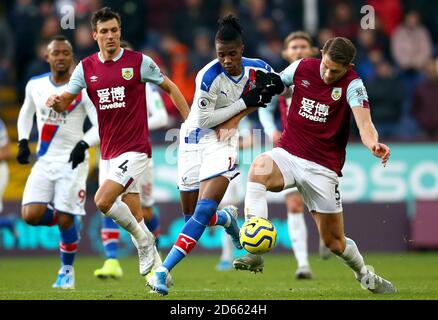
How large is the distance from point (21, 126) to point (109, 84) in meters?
2.17

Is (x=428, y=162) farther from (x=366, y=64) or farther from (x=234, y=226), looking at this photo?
(x=234, y=226)

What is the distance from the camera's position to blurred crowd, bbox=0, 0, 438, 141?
58.6 ft

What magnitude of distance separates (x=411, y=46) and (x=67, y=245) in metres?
9.73

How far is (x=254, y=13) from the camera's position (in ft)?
63.2

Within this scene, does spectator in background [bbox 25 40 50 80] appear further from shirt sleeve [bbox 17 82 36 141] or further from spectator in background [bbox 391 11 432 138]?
spectator in background [bbox 391 11 432 138]

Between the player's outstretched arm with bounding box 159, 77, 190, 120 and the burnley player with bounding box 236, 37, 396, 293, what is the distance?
0.99 metres

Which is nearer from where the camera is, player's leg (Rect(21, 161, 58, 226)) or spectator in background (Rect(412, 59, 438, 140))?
player's leg (Rect(21, 161, 58, 226))

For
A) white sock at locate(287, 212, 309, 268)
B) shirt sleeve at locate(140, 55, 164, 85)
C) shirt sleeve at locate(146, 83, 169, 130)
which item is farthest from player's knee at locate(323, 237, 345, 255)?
shirt sleeve at locate(146, 83, 169, 130)

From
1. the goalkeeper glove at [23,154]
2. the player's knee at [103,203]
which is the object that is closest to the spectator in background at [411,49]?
the goalkeeper glove at [23,154]

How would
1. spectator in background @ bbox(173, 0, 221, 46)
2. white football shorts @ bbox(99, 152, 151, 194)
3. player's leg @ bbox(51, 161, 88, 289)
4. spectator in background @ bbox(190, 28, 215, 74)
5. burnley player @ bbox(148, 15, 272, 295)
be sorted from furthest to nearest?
spectator in background @ bbox(173, 0, 221, 46) → spectator in background @ bbox(190, 28, 215, 74) → player's leg @ bbox(51, 161, 88, 289) → white football shorts @ bbox(99, 152, 151, 194) → burnley player @ bbox(148, 15, 272, 295)

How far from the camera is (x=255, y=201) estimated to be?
363 inches

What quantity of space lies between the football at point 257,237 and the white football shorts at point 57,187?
11.1 ft

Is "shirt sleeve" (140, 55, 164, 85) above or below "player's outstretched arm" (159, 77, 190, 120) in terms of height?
above

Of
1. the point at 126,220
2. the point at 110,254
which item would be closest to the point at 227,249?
the point at 110,254
